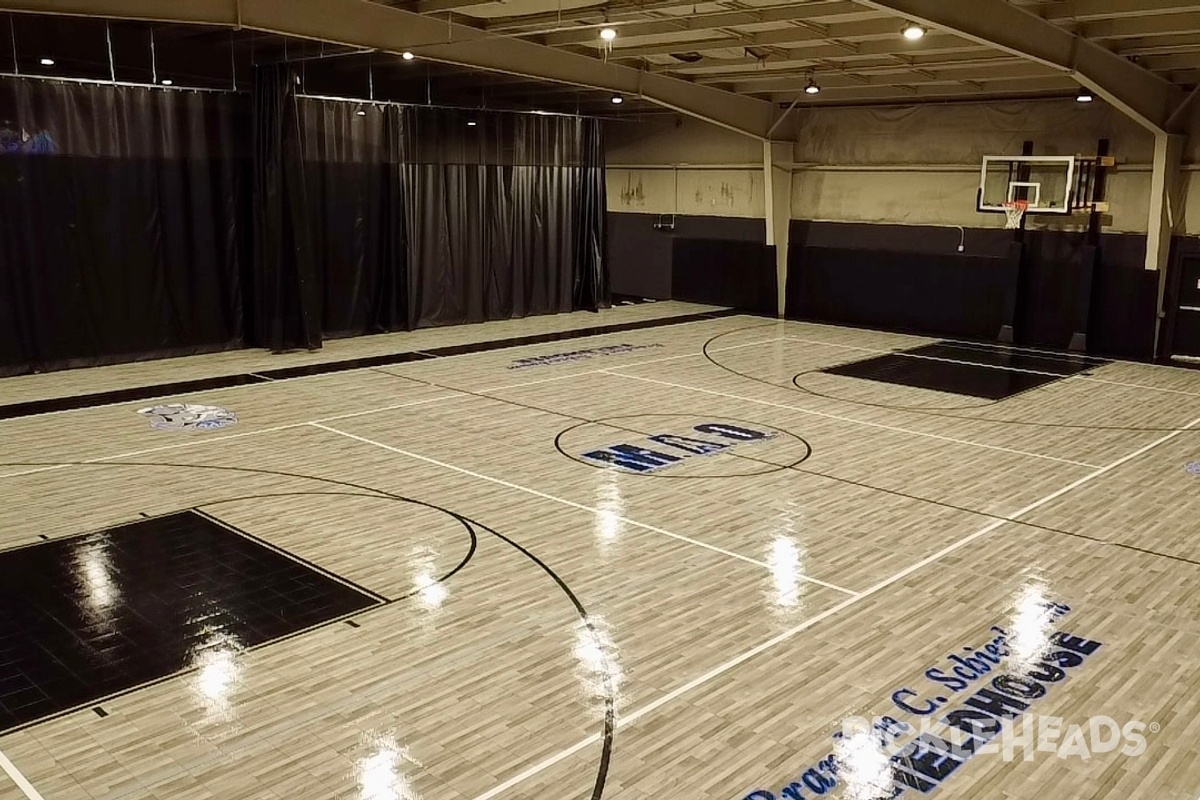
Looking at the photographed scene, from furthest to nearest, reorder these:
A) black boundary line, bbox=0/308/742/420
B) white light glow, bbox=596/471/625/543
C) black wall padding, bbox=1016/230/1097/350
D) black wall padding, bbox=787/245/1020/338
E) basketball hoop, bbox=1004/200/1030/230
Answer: black wall padding, bbox=787/245/1020/338 < basketball hoop, bbox=1004/200/1030/230 < black wall padding, bbox=1016/230/1097/350 < black boundary line, bbox=0/308/742/420 < white light glow, bbox=596/471/625/543

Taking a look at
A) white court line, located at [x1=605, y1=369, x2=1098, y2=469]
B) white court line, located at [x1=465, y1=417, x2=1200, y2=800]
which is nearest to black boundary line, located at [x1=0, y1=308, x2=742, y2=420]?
white court line, located at [x1=605, y1=369, x2=1098, y2=469]

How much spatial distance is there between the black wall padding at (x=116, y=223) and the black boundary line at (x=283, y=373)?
155 cm

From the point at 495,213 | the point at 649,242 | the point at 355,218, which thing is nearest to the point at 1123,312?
the point at 649,242

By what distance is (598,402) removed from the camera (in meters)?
10.0

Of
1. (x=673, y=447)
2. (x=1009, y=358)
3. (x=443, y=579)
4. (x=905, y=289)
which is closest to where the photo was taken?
(x=443, y=579)

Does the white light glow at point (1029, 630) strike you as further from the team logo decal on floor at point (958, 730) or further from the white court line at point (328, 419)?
the white court line at point (328, 419)

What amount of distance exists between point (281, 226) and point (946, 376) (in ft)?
26.7

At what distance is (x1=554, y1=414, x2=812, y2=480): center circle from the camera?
306 inches

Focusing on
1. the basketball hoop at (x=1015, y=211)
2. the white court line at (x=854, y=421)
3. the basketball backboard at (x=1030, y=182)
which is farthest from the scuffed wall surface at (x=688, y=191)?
the white court line at (x=854, y=421)

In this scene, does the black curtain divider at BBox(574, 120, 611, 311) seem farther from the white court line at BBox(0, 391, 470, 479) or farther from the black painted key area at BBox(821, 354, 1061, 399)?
the white court line at BBox(0, 391, 470, 479)

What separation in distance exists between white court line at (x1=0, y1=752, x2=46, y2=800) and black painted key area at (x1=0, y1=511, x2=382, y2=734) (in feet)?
0.87

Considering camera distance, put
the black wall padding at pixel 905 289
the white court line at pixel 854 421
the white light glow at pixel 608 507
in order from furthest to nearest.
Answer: the black wall padding at pixel 905 289
the white court line at pixel 854 421
the white light glow at pixel 608 507

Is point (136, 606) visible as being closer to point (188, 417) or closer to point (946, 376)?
point (188, 417)

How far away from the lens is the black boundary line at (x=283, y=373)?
9477 millimetres
